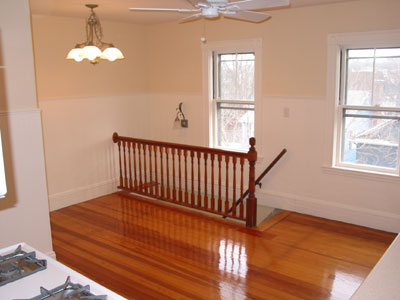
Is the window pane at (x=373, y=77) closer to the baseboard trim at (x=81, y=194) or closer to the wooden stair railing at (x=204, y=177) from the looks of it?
the wooden stair railing at (x=204, y=177)

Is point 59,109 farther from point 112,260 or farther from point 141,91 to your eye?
point 112,260

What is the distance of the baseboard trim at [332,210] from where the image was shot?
4.31 m

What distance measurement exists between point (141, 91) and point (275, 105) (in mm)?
2320

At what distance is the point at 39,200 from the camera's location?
344 cm

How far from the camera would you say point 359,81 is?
4410 mm

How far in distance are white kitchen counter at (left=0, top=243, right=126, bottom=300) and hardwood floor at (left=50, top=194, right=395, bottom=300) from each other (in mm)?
1490

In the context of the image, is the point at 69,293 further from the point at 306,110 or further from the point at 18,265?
the point at 306,110

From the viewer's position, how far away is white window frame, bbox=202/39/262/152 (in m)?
5.04

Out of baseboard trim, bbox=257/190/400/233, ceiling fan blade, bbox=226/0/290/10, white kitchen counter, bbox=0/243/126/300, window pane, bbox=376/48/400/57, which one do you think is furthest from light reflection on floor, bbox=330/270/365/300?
window pane, bbox=376/48/400/57

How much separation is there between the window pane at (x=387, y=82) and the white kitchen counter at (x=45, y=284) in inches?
148

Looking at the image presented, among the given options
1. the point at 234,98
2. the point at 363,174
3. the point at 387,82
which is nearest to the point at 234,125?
the point at 234,98

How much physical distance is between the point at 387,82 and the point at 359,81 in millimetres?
299

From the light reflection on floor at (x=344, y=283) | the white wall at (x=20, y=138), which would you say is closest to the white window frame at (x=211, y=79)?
the light reflection on floor at (x=344, y=283)

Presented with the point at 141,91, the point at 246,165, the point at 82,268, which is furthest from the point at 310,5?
the point at 82,268
